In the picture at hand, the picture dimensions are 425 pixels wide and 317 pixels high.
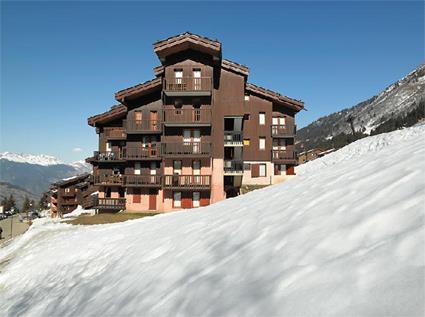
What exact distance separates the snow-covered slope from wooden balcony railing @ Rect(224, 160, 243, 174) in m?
22.5

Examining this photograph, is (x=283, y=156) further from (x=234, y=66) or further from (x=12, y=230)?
(x=12, y=230)

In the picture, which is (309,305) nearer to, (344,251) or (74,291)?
(344,251)

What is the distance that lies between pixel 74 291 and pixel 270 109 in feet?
114

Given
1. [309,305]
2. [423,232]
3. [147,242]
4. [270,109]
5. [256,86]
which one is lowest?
[147,242]

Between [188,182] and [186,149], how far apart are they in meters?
3.11

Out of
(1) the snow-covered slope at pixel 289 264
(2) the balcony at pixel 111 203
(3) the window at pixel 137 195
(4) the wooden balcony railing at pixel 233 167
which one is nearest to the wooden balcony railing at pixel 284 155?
(4) the wooden balcony railing at pixel 233 167

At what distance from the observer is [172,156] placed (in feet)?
96.7

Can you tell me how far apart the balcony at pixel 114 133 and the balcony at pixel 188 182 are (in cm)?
939

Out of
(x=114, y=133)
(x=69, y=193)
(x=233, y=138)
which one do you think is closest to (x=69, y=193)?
(x=69, y=193)

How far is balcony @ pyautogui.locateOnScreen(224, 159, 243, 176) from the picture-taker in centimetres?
3041

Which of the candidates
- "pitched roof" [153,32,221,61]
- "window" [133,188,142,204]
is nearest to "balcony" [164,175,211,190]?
"window" [133,188,142,204]

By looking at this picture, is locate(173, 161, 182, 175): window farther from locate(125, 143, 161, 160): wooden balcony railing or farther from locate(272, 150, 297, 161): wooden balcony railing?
locate(272, 150, 297, 161): wooden balcony railing

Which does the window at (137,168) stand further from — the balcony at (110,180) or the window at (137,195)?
the balcony at (110,180)

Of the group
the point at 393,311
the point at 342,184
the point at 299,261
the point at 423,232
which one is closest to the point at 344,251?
the point at 299,261
